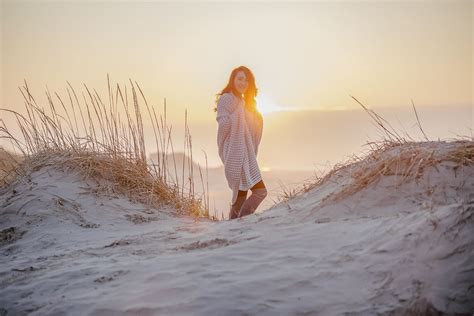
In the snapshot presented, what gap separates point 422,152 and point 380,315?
5.12ft

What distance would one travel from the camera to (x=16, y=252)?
11.0 ft

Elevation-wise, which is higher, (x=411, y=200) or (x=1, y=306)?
(x=411, y=200)

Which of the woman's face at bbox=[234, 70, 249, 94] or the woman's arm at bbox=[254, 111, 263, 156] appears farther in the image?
the woman's arm at bbox=[254, 111, 263, 156]

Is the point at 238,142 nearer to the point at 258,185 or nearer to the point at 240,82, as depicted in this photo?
the point at 258,185

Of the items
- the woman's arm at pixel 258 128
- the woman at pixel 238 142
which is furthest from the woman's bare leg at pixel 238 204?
the woman's arm at pixel 258 128

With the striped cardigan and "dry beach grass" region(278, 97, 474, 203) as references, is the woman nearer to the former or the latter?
the striped cardigan

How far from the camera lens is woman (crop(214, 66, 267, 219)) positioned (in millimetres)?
5066

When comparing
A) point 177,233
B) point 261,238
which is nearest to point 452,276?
point 261,238

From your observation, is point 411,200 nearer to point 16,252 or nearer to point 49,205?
point 16,252

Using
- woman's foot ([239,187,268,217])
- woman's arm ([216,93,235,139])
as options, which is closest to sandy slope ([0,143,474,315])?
woman's foot ([239,187,268,217])

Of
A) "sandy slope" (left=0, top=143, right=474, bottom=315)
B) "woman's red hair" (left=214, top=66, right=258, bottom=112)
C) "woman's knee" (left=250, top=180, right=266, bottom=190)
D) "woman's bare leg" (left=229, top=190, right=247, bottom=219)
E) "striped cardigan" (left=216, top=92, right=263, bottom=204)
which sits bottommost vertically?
"sandy slope" (left=0, top=143, right=474, bottom=315)

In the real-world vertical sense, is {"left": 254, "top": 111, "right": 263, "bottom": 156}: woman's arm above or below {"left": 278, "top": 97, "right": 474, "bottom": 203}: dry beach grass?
above

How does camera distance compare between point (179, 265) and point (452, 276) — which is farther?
point (179, 265)

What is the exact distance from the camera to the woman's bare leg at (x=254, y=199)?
4879mm
